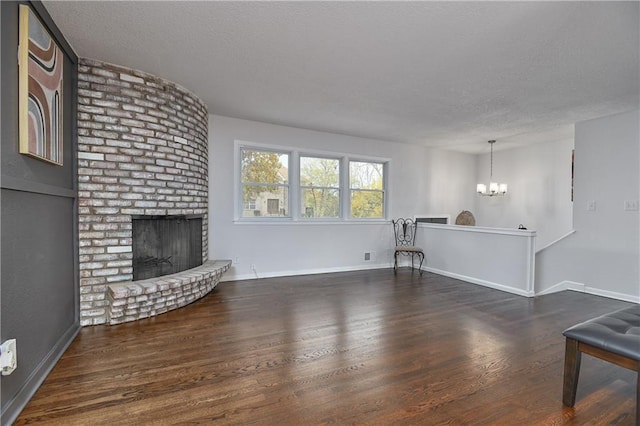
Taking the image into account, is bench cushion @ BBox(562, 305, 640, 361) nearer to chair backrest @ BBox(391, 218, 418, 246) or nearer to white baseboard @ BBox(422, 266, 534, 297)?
white baseboard @ BBox(422, 266, 534, 297)

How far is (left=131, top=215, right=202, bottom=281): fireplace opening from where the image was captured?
10.4 ft

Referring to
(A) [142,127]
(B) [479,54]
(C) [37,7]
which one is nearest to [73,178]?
(A) [142,127]

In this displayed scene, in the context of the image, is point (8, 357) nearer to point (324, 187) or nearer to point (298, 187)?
point (298, 187)

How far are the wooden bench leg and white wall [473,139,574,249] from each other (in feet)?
15.1

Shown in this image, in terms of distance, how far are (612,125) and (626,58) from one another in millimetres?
1923

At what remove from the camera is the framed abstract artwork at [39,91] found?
5.73 ft

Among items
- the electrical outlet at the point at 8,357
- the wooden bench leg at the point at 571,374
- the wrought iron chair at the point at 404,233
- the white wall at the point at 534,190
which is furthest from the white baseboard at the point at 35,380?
the white wall at the point at 534,190

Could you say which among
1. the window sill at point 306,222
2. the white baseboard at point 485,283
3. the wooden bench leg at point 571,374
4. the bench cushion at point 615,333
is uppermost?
the window sill at point 306,222

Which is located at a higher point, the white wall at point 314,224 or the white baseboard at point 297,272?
the white wall at point 314,224

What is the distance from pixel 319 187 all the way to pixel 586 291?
4.10m

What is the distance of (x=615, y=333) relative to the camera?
1.65 meters

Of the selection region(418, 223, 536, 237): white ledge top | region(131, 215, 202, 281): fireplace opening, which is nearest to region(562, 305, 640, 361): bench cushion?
region(418, 223, 536, 237): white ledge top

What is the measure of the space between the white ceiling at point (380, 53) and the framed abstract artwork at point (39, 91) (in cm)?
25

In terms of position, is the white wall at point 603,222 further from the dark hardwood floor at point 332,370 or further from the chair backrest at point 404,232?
the chair backrest at point 404,232
